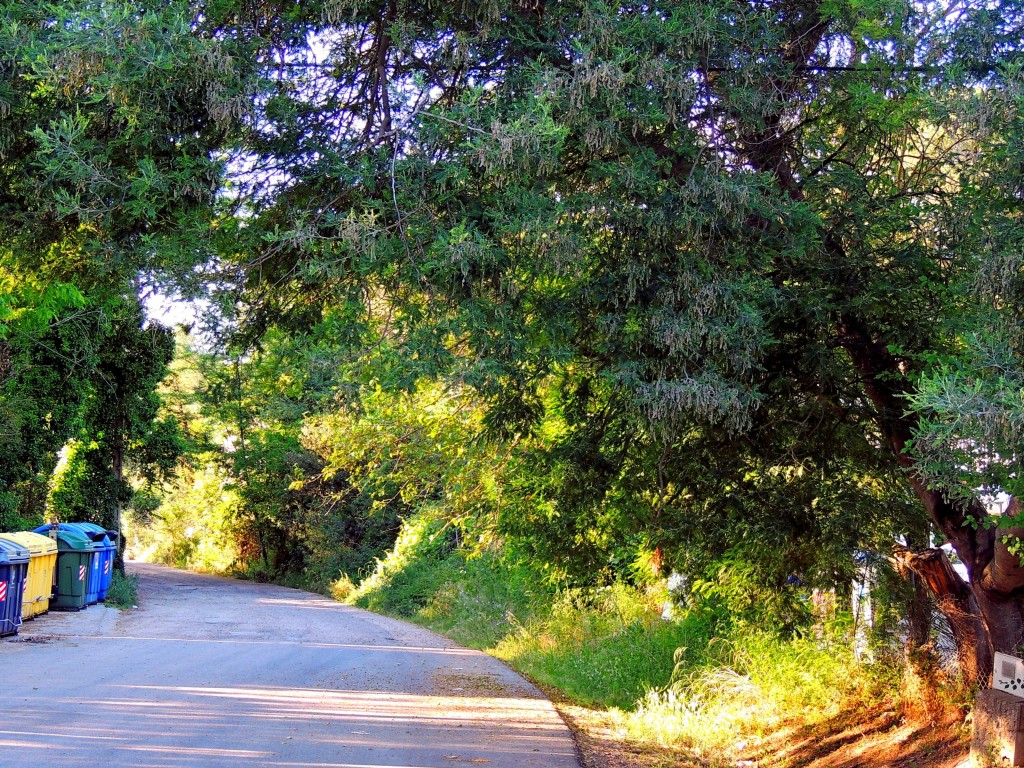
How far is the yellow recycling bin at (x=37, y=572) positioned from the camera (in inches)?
707

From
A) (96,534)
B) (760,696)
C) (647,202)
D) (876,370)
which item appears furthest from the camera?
(96,534)

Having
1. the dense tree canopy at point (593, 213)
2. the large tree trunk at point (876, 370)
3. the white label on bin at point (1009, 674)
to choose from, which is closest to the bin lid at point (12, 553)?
the dense tree canopy at point (593, 213)

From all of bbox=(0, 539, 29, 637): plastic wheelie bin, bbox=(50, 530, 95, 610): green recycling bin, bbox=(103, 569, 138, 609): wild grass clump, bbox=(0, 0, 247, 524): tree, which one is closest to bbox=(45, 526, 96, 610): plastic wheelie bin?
bbox=(50, 530, 95, 610): green recycling bin

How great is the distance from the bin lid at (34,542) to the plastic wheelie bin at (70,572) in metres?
1.21

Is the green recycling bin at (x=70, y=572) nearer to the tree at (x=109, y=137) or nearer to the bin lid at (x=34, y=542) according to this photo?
the bin lid at (x=34, y=542)

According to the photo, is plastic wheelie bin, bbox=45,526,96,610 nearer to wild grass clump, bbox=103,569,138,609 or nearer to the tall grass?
wild grass clump, bbox=103,569,138,609

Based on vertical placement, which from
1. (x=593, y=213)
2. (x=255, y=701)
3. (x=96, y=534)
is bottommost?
(x=255, y=701)

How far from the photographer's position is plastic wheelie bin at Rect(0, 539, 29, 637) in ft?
50.9

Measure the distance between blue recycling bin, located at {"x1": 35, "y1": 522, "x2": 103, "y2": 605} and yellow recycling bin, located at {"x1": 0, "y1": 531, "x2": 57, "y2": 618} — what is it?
156 centimetres

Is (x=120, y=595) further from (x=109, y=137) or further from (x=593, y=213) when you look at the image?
(x=593, y=213)

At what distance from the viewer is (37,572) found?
60.7ft

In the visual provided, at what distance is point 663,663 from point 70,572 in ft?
43.3

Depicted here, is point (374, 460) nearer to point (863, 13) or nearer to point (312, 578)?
point (863, 13)

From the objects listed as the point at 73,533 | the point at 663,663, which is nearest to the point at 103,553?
the point at 73,533
